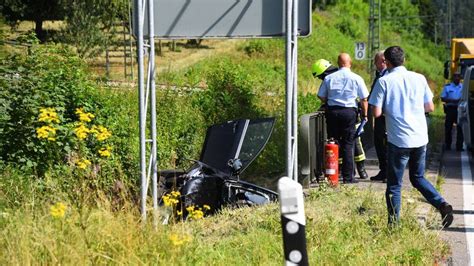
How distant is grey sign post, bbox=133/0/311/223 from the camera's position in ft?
26.3

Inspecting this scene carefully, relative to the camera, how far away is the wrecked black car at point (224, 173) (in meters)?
9.36

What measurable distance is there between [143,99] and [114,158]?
133 inches

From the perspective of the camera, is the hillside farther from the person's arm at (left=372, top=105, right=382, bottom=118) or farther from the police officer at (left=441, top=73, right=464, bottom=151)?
the police officer at (left=441, top=73, right=464, bottom=151)

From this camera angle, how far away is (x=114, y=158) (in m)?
11.4

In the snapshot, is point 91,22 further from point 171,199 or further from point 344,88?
point 171,199

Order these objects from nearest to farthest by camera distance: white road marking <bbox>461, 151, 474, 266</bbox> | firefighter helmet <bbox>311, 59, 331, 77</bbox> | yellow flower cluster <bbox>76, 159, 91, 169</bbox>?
yellow flower cluster <bbox>76, 159, 91, 169</bbox> → white road marking <bbox>461, 151, 474, 266</bbox> → firefighter helmet <bbox>311, 59, 331, 77</bbox>

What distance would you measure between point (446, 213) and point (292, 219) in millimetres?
4371

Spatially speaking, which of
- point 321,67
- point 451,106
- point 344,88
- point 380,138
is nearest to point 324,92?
point 344,88

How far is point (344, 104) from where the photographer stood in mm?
11141

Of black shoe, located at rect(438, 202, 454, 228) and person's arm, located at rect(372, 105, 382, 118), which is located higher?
person's arm, located at rect(372, 105, 382, 118)

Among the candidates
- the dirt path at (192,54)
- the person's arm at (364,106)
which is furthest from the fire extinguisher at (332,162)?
the dirt path at (192,54)

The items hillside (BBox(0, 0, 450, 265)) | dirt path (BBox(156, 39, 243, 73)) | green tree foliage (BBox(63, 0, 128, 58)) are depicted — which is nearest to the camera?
hillside (BBox(0, 0, 450, 265))

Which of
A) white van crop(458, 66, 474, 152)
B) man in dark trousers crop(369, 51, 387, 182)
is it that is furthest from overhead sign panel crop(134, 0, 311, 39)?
white van crop(458, 66, 474, 152)

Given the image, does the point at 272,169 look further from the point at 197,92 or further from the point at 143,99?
the point at 143,99
